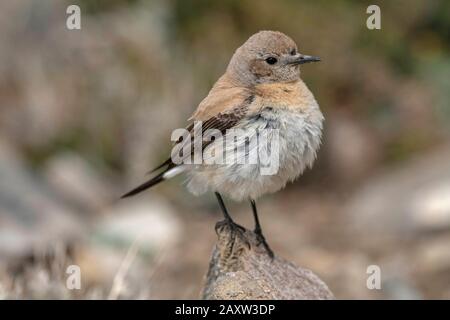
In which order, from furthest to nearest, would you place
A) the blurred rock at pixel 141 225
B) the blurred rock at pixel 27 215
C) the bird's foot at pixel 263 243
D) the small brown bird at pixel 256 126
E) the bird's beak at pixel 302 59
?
the blurred rock at pixel 141 225
the blurred rock at pixel 27 215
the bird's foot at pixel 263 243
the bird's beak at pixel 302 59
the small brown bird at pixel 256 126

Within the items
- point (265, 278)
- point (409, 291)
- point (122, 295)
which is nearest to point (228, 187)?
point (265, 278)

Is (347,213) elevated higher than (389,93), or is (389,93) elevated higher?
(389,93)

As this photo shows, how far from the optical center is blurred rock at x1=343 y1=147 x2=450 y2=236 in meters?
12.0

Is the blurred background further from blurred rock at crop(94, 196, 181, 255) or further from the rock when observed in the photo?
the rock

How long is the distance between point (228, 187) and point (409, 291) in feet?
14.0

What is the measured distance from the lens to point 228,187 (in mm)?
6832

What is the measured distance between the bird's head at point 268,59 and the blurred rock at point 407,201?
5.43 metres

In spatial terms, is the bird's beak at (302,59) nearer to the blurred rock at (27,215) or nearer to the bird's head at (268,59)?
the bird's head at (268,59)

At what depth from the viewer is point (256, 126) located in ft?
22.0

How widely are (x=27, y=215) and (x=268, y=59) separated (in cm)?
640

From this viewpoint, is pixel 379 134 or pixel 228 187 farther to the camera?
pixel 379 134

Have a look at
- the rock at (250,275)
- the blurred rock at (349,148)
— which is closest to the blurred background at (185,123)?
the blurred rock at (349,148)

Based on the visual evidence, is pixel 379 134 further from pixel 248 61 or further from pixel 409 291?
pixel 248 61

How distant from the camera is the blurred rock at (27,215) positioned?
37.7 feet
